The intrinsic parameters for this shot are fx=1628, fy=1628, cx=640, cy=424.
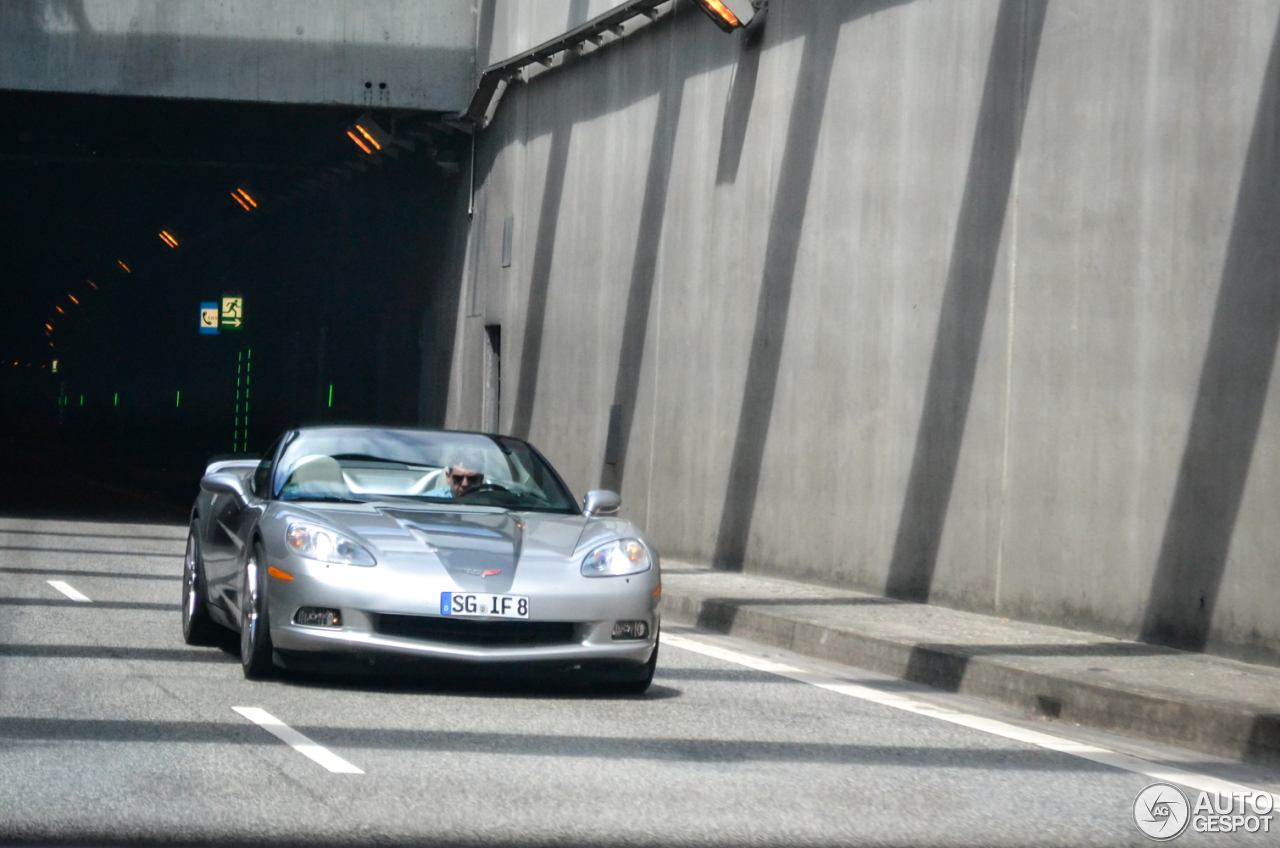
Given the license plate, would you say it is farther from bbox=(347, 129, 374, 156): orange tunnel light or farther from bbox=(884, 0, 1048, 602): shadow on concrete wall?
bbox=(347, 129, 374, 156): orange tunnel light

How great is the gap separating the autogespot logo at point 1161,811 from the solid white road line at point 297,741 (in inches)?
103

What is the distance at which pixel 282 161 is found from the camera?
29.1m

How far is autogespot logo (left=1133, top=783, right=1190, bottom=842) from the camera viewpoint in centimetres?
523

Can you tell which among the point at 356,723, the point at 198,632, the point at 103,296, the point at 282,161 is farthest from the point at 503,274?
the point at 103,296

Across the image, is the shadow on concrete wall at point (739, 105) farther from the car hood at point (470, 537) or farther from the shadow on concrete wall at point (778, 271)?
the car hood at point (470, 537)

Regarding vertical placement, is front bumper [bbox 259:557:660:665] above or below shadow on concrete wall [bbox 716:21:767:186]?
below

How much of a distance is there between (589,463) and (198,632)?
383 inches

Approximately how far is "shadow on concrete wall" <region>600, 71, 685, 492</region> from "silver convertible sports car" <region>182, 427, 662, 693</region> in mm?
8565

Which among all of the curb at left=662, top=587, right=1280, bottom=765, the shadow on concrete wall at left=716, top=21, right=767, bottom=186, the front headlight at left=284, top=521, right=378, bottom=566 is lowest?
the curb at left=662, top=587, right=1280, bottom=765

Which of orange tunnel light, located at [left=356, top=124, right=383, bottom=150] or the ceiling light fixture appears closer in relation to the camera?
the ceiling light fixture

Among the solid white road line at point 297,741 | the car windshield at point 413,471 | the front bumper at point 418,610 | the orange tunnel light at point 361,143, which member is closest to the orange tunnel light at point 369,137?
the orange tunnel light at point 361,143

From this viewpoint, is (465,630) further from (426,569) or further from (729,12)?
(729,12)

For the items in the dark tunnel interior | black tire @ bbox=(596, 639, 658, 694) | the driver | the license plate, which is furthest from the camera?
the dark tunnel interior

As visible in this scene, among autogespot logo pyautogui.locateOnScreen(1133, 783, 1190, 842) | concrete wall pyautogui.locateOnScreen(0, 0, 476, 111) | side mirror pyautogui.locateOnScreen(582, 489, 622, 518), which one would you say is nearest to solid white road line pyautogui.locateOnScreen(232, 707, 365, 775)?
side mirror pyautogui.locateOnScreen(582, 489, 622, 518)
